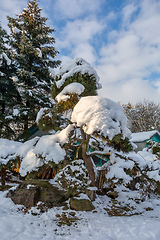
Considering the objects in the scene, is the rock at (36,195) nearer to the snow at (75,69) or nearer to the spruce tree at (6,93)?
the snow at (75,69)

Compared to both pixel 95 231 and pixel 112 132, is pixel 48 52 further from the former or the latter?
pixel 95 231

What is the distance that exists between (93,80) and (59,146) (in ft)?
8.76

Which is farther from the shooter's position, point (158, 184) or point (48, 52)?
point (48, 52)

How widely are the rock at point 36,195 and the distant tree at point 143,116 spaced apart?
74.6ft

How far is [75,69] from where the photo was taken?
5125mm

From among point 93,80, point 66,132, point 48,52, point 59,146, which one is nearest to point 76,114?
point 66,132

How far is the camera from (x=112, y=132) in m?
3.42

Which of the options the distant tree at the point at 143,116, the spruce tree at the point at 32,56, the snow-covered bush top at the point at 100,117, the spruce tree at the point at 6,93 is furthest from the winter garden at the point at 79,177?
the distant tree at the point at 143,116

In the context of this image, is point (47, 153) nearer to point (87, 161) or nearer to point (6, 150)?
point (87, 161)

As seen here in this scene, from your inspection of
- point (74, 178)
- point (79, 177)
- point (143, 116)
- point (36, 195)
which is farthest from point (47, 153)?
point (143, 116)

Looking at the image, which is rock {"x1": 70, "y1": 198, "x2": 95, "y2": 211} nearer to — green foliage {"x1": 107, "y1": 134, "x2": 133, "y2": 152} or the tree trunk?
the tree trunk

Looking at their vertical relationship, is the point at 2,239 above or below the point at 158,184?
below

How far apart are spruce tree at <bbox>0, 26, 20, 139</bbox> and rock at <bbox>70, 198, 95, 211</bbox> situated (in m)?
7.12

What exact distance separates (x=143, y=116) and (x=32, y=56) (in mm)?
20889
